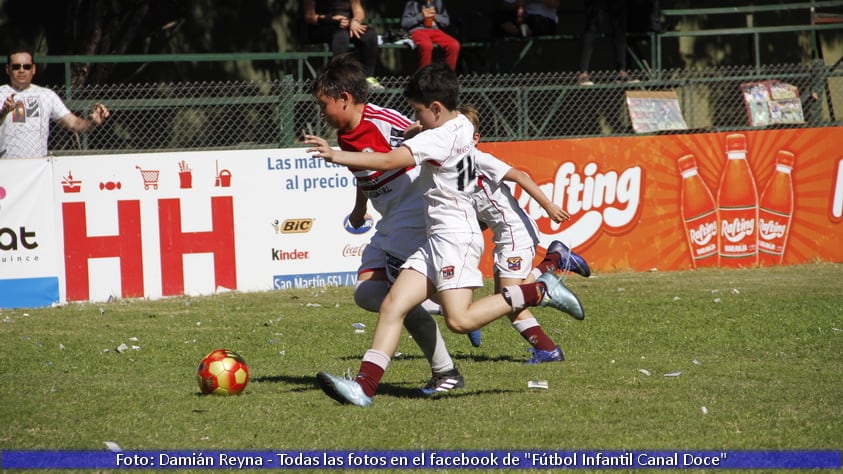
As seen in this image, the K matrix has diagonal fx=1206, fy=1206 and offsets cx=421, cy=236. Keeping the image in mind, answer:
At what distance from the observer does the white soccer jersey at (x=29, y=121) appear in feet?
39.4

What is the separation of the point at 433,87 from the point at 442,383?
172cm

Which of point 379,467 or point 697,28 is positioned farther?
point 697,28

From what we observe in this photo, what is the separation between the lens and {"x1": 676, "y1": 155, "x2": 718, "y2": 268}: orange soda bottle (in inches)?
554

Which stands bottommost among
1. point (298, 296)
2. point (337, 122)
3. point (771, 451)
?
point (298, 296)

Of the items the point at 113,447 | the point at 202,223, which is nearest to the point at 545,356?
the point at 113,447

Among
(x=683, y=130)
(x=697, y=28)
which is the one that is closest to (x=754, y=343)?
(x=683, y=130)

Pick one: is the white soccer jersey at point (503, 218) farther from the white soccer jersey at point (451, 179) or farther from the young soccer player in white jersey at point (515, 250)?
the white soccer jersey at point (451, 179)

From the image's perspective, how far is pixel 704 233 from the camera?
14258mm

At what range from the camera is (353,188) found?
13070mm

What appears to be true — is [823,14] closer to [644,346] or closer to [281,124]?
[281,124]

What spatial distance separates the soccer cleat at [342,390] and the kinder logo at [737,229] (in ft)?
28.6

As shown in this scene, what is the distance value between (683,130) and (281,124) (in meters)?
5.12

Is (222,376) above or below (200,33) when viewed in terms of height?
below

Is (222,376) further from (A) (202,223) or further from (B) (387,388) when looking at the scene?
(A) (202,223)
